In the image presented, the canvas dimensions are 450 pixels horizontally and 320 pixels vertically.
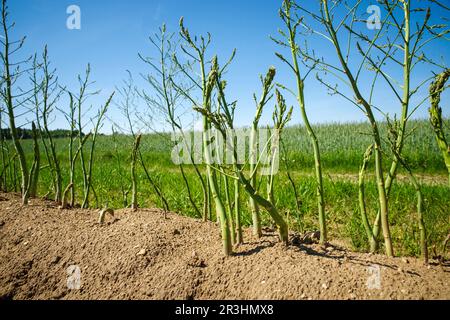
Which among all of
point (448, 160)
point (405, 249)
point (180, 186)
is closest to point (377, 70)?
point (448, 160)

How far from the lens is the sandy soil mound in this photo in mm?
1274

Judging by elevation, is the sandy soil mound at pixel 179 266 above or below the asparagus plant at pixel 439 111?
below

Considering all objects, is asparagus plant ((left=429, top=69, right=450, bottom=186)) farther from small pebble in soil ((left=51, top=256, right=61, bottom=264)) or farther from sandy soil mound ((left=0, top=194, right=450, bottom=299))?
small pebble in soil ((left=51, top=256, right=61, bottom=264))

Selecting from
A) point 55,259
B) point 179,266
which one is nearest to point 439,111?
point 179,266

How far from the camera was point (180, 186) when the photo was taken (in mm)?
4652

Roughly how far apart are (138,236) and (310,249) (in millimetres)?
1089

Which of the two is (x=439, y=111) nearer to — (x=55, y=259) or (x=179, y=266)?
(x=179, y=266)

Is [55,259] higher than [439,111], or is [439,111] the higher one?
[439,111]

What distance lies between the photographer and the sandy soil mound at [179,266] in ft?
4.18

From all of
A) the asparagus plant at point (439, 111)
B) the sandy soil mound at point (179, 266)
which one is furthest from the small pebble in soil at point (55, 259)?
the asparagus plant at point (439, 111)

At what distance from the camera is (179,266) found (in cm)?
158

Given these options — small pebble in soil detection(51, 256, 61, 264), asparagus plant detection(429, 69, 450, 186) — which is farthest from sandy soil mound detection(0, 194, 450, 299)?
asparagus plant detection(429, 69, 450, 186)

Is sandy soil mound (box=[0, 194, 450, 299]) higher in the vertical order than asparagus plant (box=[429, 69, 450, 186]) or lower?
lower

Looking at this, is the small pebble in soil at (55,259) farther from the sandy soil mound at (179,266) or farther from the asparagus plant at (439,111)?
the asparagus plant at (439,111)
